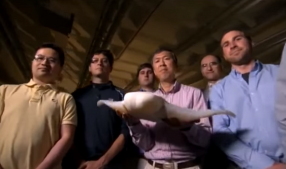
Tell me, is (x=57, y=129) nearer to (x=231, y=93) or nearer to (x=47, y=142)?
(x=47, y=142)

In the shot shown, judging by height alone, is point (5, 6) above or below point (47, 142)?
above

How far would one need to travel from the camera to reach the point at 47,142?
4.28 ft

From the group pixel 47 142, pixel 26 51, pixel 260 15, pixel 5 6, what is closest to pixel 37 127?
pixel 47 142

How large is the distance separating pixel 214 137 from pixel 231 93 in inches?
8.1

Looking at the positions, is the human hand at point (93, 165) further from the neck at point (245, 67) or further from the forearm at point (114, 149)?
the neck at point (245, 67)

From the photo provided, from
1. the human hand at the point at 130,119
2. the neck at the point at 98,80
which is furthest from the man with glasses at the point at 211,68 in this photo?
the human hand at the point at 130,119

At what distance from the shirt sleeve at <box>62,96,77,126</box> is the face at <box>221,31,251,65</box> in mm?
734

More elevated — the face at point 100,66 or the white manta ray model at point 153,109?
the face at point 100,66

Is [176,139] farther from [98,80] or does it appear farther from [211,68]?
[211,68]

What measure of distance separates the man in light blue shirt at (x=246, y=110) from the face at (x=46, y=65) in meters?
0.73

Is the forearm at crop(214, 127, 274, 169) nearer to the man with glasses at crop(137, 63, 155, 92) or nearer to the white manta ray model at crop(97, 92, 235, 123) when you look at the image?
the white manta ray model at crop(97, 92, 235, 123)

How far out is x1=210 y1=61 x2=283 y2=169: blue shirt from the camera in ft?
4.12

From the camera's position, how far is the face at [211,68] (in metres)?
2.10

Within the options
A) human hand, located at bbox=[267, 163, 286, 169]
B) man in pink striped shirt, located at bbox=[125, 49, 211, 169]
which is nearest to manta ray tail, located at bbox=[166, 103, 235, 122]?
man in pink striped shirt, located at bbox=[125, 49, 211, 169]
